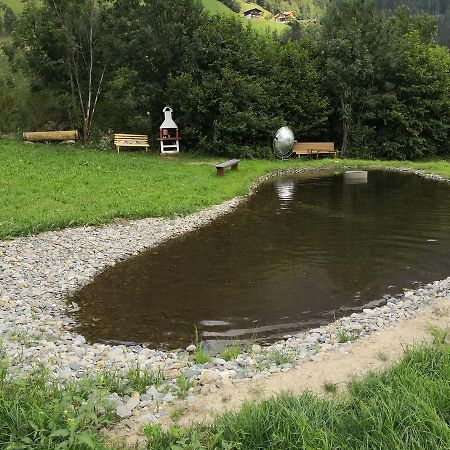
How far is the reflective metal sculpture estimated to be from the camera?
34531 millimetres

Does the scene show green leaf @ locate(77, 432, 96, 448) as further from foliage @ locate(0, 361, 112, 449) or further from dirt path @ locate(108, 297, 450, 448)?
dirt path @ locate(108, 297, 450, 448)

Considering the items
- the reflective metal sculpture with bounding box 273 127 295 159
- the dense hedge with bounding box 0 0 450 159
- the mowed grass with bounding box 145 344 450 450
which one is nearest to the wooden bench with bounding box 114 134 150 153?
the dense hedge with bounding box 0 0 450 159

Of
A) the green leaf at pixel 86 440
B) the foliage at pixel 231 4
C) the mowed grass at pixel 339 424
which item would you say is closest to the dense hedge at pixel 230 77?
the mowed grass at pixel 339 424

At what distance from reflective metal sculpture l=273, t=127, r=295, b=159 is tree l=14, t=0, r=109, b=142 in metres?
13.7

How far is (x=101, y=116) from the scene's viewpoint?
123ft

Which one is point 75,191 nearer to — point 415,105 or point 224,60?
point 224,60

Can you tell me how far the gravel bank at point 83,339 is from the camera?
21.9 ft

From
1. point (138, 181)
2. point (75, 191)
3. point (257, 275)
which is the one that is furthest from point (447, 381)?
point (138, 181)

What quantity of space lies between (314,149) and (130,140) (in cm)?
1423

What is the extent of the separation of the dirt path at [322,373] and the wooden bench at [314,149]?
2859 cm

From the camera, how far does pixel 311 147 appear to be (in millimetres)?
36875

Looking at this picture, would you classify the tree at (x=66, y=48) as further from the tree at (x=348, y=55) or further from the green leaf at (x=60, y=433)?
the green leaf at (x=60, y=433)

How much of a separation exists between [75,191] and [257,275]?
10.2m

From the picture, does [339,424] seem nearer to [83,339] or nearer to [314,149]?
[83,339]
